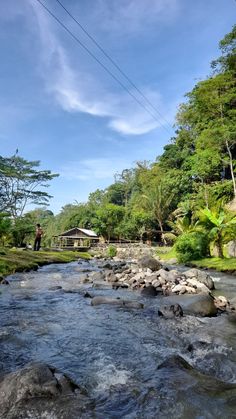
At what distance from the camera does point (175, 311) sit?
7293 millimetres

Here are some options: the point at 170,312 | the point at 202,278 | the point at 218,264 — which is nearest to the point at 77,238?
the point at 218,264

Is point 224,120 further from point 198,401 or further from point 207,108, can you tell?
point 198,401

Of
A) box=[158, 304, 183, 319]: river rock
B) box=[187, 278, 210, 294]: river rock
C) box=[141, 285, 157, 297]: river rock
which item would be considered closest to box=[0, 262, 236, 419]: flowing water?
box=[158, 304, 183, 319]: river rock

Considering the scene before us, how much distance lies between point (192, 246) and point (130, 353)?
1508 centimetres

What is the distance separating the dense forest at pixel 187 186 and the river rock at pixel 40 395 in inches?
565

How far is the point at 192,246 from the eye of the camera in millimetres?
19469

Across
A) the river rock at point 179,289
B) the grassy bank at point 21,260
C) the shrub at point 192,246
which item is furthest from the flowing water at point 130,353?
the shrub at point 192,246

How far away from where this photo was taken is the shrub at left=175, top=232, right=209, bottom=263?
19406 mm

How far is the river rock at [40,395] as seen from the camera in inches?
126

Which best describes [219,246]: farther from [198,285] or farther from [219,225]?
[198,285]

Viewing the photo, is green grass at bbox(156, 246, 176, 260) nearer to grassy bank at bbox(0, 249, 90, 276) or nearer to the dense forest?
the dense forest

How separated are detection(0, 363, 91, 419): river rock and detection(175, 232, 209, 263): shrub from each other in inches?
647

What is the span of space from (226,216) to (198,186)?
2034 centimetres

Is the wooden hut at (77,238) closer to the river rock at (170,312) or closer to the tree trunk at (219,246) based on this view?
the tree trunk at (219,246)
